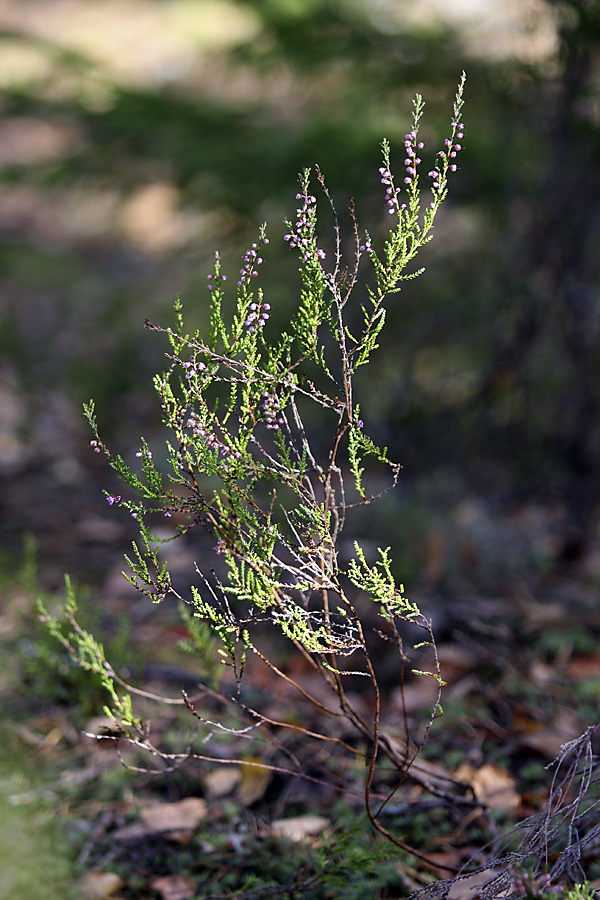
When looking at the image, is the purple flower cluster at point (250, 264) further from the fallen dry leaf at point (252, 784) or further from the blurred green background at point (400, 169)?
the blurred green background at point (400, 169)

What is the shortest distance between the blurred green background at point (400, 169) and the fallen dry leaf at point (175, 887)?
1567 millimetres

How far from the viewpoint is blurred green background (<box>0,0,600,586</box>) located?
3.60 m

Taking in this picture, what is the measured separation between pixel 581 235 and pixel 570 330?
51 centimetres

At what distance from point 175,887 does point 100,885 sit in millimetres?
170

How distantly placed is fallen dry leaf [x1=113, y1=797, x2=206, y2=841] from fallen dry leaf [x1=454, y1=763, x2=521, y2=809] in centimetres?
71

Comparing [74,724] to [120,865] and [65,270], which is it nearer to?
[120,865]

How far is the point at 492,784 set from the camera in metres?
1.89

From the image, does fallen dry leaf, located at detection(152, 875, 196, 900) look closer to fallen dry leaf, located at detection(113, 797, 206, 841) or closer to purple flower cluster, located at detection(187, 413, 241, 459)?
fallen dry leaf, located at detection(113, 797, 206, 841)

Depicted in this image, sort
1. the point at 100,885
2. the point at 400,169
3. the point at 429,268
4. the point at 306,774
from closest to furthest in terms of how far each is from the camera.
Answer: the point at 100,885 < the point at 306,774 < the point at 400,169 < the point at 429,268

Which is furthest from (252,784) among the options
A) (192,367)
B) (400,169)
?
(400,169)

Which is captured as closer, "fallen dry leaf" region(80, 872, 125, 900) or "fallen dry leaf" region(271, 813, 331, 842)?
"fallen dry leaf" region(80, 872, 125, 900)

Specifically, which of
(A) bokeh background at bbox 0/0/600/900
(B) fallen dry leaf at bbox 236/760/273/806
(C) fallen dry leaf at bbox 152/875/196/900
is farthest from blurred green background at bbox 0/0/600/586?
(C) fallen dry leaf at bbox 152/875/196/900

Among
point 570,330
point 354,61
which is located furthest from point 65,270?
point 570,330

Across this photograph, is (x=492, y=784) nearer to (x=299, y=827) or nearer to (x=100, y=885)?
(x=299, y=827)
